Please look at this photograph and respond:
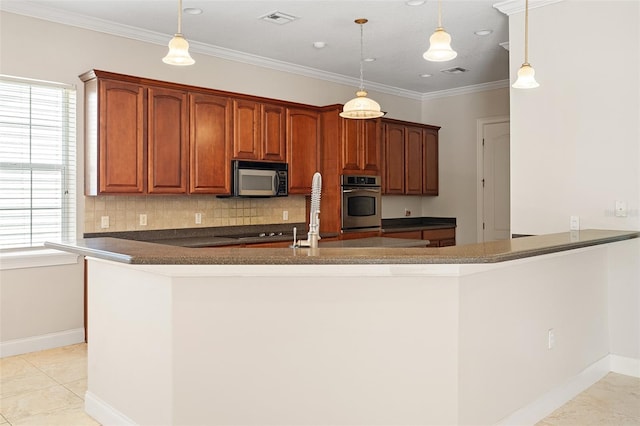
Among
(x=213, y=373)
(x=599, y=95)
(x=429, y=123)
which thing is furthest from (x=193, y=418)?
(x=429, y=123)

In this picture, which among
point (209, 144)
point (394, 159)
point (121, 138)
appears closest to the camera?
point (121, 138)

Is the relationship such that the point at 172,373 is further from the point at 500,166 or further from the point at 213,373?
the point at 500,166

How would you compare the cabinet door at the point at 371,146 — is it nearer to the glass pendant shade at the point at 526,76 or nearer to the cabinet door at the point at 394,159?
the cabinet door at the point at 394,159

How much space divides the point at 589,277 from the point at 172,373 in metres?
2.86

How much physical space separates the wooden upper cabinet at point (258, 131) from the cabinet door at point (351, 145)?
76 centimetres

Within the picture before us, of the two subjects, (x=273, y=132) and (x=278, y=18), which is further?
(x=273, y=132)

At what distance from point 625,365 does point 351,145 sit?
353 cm

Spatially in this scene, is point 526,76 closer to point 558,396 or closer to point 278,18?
point 558,396

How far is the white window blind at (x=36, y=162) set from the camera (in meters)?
4.32

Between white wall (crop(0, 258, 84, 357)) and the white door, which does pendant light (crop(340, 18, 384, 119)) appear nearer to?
white wall (crop(0, 258, 84, 357))

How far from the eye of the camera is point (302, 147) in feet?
19.5

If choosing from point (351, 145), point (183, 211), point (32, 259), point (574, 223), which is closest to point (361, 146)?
point (351, 145)

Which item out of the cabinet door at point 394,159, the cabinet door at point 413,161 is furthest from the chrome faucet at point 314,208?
the cabinet door at point 413,161

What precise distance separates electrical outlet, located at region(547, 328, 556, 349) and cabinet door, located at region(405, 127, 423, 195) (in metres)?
4.12
